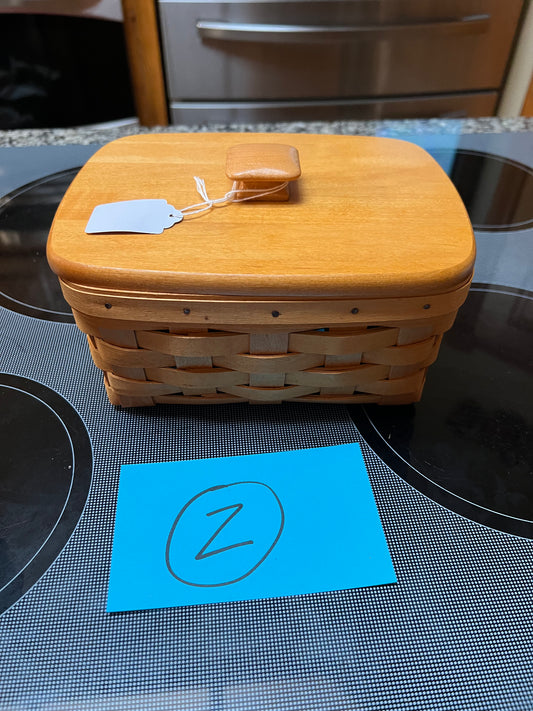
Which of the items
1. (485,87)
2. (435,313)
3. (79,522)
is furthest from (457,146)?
(485,87)

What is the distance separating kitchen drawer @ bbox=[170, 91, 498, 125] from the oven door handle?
0.17 meters

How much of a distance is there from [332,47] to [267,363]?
4.15ft

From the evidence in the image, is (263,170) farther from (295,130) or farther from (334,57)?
(334,57)

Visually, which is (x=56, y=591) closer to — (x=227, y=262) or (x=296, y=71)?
(x=227, y=262)

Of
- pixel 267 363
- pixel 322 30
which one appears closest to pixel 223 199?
pixel 267 363

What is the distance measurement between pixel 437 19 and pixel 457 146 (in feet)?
2.57

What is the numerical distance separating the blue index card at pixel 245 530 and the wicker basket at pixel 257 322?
0.06 meters

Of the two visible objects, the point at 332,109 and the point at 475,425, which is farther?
the point at 332,109

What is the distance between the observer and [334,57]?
4.64 feet

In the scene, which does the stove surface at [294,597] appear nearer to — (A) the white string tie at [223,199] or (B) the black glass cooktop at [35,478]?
(B) the black glass cooktop at [35,478]

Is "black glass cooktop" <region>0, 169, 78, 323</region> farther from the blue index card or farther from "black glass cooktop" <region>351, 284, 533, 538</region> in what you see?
"black glass cooktop" <region>351, 284, 533, 538</region>

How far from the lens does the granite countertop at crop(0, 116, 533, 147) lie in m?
0.85

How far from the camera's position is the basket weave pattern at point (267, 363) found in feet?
1.36

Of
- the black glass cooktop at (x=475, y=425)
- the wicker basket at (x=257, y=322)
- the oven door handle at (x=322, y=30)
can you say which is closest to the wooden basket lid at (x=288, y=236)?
the wicker basket at (x=257, y=322)
